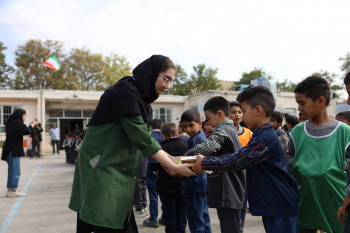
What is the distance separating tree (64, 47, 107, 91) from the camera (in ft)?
119

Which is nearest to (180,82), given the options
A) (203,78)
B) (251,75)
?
(203,78)

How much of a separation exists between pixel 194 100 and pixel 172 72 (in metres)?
24.3

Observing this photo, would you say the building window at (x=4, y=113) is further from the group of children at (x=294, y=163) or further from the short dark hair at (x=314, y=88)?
the short dark hair at (x=314, y=88)

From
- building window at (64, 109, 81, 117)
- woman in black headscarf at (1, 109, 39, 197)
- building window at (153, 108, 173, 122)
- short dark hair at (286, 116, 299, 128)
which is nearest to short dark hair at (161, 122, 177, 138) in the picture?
short dark hair at (286, 116, 299, 128)

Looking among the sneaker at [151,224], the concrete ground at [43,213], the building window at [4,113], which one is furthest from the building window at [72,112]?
the sneaker at [151,224]

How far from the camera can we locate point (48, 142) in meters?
24.0

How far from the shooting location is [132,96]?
2293 mm

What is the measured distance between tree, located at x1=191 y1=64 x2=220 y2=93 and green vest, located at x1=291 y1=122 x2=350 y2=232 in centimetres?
4569

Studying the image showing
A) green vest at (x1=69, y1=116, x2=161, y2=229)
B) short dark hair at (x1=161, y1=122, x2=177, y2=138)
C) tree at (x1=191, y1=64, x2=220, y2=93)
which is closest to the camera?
green vest at (x1=69, y1=116, x2=161, y2=229)

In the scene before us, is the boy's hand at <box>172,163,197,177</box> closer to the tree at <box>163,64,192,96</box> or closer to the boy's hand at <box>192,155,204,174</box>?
the boy's hand at <box>192,155,204,174</box>

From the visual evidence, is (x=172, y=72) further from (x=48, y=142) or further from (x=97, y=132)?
(x=48, y=142)

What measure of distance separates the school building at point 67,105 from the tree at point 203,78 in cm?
2064

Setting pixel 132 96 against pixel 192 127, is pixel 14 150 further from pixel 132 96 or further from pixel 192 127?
pixel 132 96

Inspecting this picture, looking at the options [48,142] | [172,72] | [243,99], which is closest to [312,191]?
[243,99]
